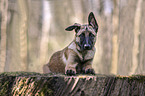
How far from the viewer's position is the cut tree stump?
88.8 inches

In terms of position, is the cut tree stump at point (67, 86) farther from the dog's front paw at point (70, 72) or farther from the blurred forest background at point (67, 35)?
the blurred forest background at point (67, 35)

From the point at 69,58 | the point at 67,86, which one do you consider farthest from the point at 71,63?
the point at 67,86

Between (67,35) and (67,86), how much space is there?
423 inches

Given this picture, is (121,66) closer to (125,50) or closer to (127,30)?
(125,50)

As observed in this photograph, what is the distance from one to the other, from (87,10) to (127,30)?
3528 millimetres

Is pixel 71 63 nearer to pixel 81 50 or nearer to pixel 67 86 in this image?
pixel 81 50

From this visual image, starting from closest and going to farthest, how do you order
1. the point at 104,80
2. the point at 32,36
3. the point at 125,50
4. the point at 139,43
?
1. the point at 104,80
2. the point at 139,43
3. the point at 125,50
4. the point at 32,36

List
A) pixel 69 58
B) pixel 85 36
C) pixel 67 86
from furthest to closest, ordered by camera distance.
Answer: pixel 69 58, pixel 85 36, pixel 67 86

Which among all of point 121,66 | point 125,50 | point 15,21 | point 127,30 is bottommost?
point 121,66

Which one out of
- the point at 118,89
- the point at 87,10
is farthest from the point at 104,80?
the point at 87,10

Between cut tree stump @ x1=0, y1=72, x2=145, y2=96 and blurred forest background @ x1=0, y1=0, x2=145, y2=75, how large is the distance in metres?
3.31

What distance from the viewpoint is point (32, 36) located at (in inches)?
497

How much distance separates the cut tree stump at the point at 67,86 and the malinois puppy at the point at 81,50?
37 centimetres

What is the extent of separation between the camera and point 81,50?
2822mm
